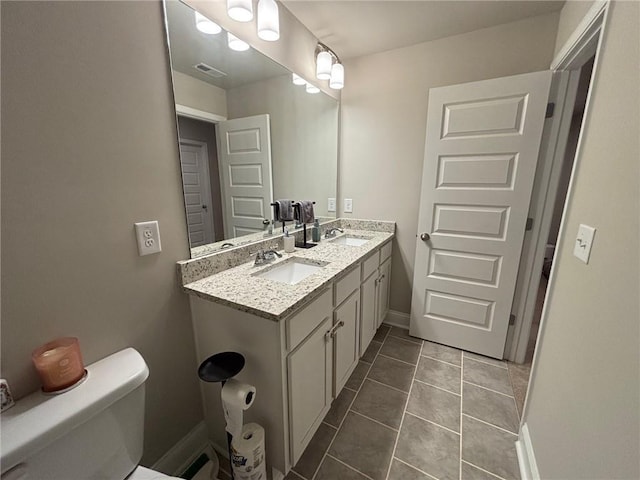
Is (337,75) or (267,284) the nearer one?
(267,284)

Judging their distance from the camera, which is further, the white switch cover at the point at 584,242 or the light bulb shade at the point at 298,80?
the light bulb shade at the point at 298,80

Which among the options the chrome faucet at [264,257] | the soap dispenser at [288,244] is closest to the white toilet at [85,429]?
the chrome faucet at [264,257]

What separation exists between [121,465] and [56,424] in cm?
30

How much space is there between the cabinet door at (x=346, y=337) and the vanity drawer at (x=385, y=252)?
0.53 meters

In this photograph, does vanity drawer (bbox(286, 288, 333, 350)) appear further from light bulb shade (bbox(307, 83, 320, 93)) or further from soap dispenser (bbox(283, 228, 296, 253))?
light bulb shade (bbox(307, 83, 320, 93))

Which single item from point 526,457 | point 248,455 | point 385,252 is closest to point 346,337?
point 248,455

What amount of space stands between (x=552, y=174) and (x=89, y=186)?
2.41 meters

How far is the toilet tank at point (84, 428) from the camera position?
63 centimetres

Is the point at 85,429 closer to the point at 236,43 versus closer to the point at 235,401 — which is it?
the point at 235,401

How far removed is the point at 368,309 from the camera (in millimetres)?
1912

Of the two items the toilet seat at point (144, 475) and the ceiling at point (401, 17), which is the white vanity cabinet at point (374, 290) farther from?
the ceiling at point (401, 17)

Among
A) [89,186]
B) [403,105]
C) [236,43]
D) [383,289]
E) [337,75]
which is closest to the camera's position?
[89,186]

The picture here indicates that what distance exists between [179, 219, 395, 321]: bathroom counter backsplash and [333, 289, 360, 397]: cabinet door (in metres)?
0.24

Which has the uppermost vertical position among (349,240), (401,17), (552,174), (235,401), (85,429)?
(401,17)
